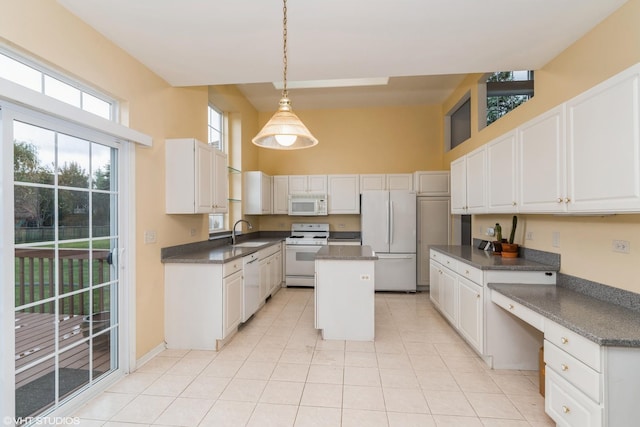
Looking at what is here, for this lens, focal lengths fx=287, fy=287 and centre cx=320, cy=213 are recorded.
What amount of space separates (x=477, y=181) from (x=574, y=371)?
222cm

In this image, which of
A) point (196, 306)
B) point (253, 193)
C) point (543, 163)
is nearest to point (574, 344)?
point (543, 163)

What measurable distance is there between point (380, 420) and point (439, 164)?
4797 mm

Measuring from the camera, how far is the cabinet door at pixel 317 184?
5.50 m

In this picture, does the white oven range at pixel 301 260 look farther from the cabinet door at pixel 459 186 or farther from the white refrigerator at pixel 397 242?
the cabinet door at pixel 459 186

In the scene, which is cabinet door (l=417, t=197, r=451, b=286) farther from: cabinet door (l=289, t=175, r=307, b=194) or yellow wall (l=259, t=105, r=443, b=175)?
cabinet door (l=289, t=175, r=307, b=194)

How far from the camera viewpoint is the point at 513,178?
263 centimetres

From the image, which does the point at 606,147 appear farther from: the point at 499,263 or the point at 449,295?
the point at 449,295

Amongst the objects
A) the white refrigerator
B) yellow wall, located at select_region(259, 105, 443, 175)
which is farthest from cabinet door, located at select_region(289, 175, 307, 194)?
the white refrigerator

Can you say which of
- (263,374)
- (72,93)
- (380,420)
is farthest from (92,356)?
(380,420)

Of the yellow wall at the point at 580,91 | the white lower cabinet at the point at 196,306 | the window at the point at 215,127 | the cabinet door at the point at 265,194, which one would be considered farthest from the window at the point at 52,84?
the yellow wall at the point at 580,91

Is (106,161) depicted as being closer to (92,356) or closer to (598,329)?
(92,356)

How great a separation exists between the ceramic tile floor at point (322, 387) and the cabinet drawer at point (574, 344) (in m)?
0.66

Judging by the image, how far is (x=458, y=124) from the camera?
5.32 meters

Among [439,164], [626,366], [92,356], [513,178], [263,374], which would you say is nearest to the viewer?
[626,366]
